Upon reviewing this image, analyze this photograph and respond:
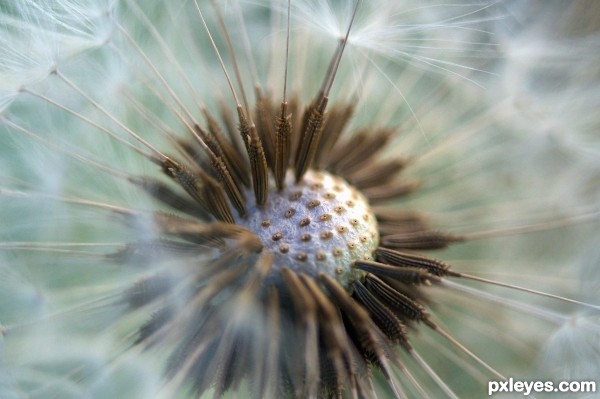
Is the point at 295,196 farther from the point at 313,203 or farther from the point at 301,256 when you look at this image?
the point at 301,256

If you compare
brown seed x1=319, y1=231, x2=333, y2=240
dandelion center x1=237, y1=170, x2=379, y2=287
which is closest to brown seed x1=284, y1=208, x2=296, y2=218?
dandelion center x1=237, y1=170, x2=379, y2=287

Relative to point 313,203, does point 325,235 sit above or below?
below

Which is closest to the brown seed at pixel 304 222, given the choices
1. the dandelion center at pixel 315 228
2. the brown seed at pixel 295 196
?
the dandelion center at pixel 315 228

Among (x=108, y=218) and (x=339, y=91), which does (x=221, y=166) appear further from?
(x=339, y=91)

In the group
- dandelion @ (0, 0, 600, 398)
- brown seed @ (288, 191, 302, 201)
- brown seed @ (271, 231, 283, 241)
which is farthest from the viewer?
brown seed @ (288, 191, 302, 201)

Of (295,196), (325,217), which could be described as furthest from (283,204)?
(325,217)

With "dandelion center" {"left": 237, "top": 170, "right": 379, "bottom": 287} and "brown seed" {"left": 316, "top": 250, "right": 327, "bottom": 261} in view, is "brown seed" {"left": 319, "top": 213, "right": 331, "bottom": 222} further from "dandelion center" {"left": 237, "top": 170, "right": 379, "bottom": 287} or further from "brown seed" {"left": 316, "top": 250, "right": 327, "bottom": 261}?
"brown seed" {"left": 316, "top": 250, "right": 327, "bottom": 261}

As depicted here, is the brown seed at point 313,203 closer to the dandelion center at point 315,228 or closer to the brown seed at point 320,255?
the dandelion center at point 315,228

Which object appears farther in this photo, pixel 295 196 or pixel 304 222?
pixel 295 196
